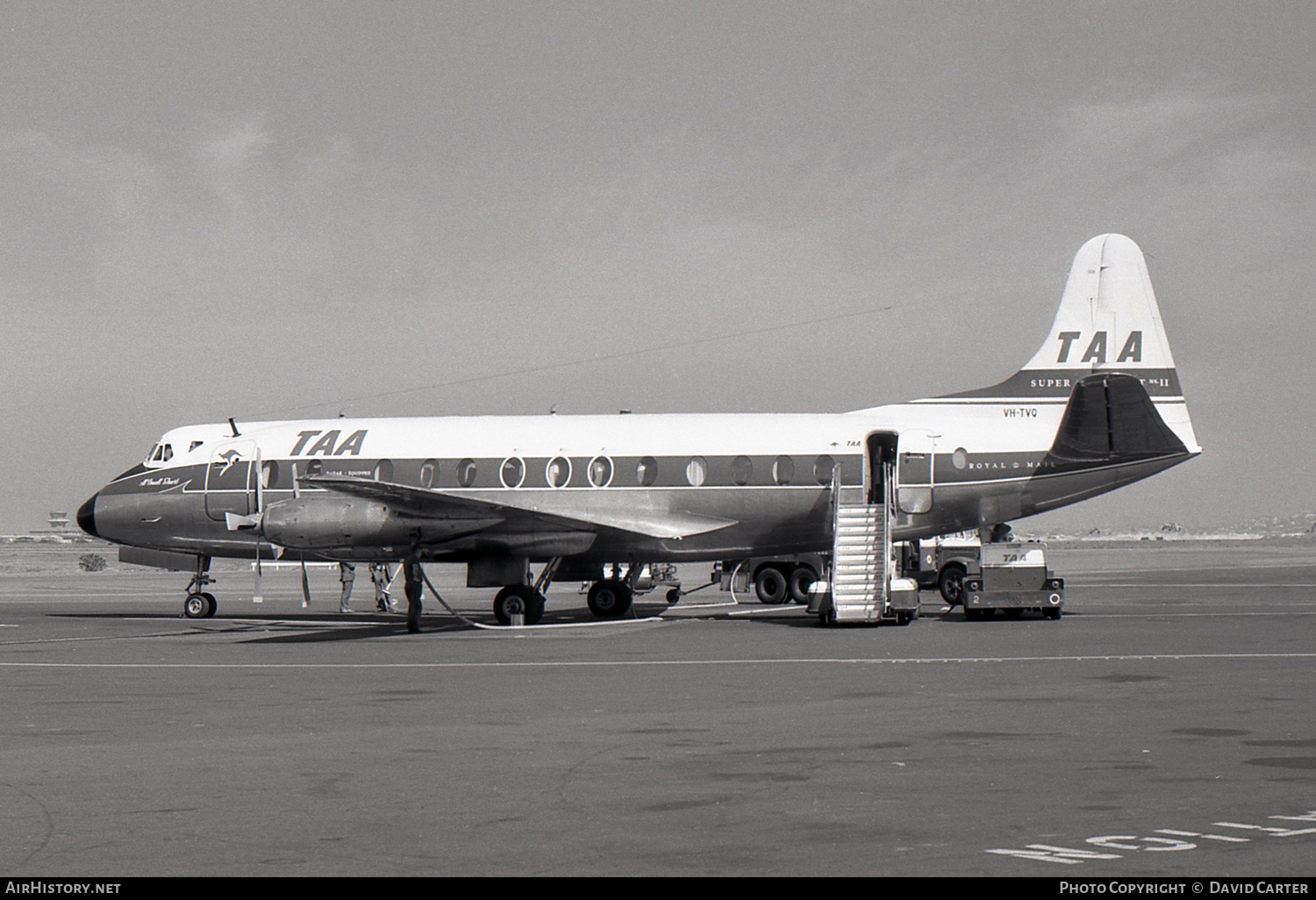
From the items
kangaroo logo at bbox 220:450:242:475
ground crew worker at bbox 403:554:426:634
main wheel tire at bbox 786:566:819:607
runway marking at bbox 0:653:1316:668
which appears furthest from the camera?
main wheel tire at bbox 786:566:819:607

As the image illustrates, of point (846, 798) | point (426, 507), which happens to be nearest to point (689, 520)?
point (426, 507)

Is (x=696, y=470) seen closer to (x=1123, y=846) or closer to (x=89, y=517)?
(x=89, y=517)

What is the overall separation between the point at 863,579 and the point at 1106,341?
9181 mm

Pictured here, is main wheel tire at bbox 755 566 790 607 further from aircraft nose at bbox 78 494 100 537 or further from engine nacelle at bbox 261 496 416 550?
aircraft nose at bbox 78 494 100 537

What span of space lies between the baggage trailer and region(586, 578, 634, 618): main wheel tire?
7712 millimetres

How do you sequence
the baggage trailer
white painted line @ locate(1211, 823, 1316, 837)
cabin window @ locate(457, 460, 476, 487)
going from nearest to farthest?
white painted line @ locate(1211, 823, 1316, 837) → the baggage trailer → cabin window @ locate(457, 460, 476, 487)

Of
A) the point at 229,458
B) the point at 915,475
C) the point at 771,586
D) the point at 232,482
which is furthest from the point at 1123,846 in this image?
the point at 771,586

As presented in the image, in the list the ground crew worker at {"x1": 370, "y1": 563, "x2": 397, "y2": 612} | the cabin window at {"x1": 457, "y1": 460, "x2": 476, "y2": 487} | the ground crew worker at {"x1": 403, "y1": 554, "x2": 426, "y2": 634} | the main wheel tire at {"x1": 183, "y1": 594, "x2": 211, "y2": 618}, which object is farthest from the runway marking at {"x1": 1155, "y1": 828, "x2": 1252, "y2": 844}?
the ground crew worker at {"x1": 370, "y1": 563, "x2": 397, "y2": 612}

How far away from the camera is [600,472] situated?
1154 inches

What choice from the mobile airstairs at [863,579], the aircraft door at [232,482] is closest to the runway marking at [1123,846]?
the mobile airstairs at [863,579]

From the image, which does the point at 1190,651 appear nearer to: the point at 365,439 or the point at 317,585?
the point at 365,439

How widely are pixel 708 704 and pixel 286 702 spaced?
4.55m

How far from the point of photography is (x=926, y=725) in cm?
1178

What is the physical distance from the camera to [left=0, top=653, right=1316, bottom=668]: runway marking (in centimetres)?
1789
